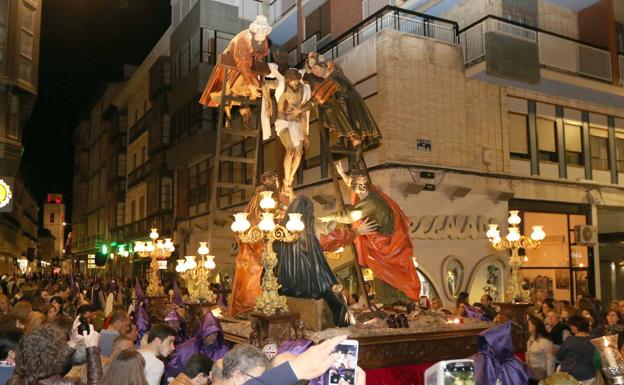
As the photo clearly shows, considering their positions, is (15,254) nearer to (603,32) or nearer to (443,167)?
(443,167)

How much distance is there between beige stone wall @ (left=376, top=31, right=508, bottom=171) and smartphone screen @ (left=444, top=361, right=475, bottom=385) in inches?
476

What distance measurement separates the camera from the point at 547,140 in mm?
18656

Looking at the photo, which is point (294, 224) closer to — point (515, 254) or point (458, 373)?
point (515, 254)

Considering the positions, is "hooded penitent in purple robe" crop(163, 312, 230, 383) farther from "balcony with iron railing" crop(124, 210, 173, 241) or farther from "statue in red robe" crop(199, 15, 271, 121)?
"balcony with iron railing" crop(124, 210, 173, 241)

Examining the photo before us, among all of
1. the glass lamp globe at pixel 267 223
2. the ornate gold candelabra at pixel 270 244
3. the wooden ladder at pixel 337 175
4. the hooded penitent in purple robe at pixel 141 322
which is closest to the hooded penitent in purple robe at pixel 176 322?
the hooded penitent in purple robe at pixel 141 322

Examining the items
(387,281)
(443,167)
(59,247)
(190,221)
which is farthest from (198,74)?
(59,247)

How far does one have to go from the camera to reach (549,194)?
1816 centimetres

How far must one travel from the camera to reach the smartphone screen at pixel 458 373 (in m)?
3.34

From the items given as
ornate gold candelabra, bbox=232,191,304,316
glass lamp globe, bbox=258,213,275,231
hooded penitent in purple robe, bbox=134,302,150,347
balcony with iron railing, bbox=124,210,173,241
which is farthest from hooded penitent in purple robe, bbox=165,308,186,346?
balcony with iron railing, bbox=124,210,173,241

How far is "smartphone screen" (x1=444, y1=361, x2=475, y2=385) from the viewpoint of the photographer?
3.34 m

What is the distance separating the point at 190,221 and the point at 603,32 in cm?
1942

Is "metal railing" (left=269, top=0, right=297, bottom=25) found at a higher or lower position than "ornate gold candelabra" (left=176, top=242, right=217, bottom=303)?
higher

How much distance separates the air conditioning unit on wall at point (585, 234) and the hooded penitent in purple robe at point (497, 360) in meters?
14.5

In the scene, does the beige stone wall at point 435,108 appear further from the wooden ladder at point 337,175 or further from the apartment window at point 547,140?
the wooden ladder at point 337,175
